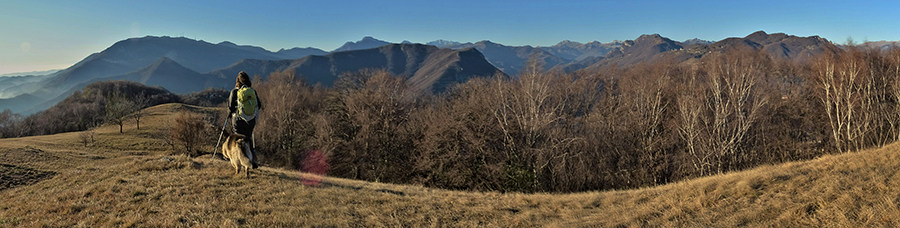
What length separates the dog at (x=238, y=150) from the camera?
32.4 feet

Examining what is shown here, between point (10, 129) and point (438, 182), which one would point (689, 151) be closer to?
point (438, 182)

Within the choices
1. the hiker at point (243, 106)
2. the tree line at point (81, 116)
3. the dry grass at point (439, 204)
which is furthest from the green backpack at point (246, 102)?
the tree line at point (81, 116)

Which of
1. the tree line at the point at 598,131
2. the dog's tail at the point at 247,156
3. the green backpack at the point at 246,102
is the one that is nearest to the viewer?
the green backpack at the point at 246,102

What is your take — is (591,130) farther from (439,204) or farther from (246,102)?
(246,102)

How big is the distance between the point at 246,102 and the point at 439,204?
5.66m

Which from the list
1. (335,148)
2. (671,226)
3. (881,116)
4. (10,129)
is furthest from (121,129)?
(881,116)

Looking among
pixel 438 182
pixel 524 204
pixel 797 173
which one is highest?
pixel 797 173

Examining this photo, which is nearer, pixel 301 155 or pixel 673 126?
pixel 673 126

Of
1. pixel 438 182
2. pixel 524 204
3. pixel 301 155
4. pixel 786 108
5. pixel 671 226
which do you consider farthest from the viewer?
pixel 301 155

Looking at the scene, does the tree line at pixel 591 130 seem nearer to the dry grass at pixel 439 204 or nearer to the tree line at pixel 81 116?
the dry grass at pixel 439 204

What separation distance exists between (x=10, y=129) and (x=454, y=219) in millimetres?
Answer: 100982

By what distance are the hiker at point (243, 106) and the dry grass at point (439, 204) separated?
1.60 meters

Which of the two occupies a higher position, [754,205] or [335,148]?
[754,205]

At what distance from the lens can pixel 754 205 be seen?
824 centimetres
